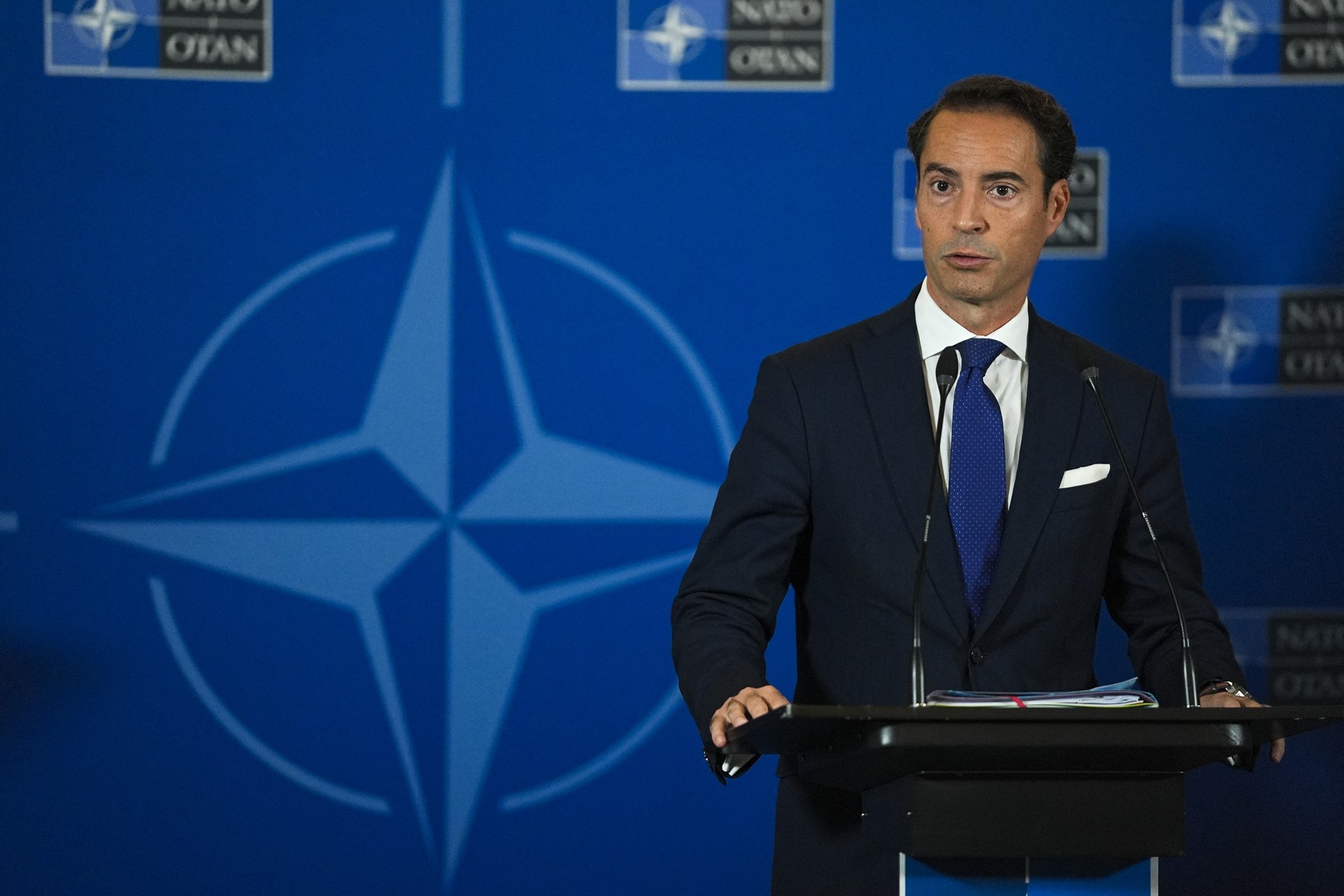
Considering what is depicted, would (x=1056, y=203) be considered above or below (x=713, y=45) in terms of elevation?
below

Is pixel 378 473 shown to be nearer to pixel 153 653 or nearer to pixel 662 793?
pixel 153 653

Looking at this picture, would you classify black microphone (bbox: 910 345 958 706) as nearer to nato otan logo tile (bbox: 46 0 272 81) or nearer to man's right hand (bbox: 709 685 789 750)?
Result: man's right hand (bbox: 709 685 789 750)

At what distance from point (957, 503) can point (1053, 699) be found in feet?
1.71

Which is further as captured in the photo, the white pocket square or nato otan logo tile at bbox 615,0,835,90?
nato otan logo tile at bbox 615,0,835,90

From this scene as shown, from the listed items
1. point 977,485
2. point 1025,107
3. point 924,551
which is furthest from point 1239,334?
point 924,551

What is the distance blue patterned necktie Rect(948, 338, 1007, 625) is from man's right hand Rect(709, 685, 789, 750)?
440 millimetres

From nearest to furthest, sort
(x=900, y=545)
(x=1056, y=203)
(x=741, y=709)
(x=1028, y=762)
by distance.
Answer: (x=1028, y=762) < (x=741, y=709) < (x=900, y=545) < (x=1056, y=203)

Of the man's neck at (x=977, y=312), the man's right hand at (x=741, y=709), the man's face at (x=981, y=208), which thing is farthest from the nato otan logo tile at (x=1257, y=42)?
the man's right hand at (x=741, y=709)

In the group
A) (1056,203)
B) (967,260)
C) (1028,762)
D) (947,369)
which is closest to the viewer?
(1028,762)

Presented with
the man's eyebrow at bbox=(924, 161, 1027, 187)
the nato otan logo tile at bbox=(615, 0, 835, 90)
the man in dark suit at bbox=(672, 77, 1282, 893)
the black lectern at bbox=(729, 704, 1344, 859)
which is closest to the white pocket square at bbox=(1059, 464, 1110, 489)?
the man in dark suit at bbox=(672, 77, 1282, 893)

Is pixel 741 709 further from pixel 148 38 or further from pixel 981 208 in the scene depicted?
pixel 148 38

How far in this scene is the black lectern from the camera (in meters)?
1.31

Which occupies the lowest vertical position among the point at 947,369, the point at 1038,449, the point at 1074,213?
the point at 1038,449

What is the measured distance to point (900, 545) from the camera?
1.95 m
